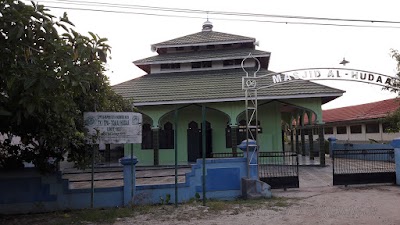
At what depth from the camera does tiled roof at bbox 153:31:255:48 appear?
2078 centimetres

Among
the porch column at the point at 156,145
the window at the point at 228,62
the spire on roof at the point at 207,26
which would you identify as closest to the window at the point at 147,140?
the porch column at the point at 156,145

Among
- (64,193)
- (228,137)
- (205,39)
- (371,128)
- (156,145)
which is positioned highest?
(205,39)

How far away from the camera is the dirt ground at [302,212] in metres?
7.20

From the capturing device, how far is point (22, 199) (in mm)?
8188

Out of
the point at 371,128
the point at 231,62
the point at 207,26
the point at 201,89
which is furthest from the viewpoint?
the point at 371,128

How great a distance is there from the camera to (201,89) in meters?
18.0

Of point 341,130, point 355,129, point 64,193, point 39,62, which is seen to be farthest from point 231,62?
point 341,130

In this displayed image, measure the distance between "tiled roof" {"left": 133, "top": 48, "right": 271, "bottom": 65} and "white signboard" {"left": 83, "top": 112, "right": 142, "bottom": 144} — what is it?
12450mm

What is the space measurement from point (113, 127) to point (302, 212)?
481cm

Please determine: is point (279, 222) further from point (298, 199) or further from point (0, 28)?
point (0, 28)

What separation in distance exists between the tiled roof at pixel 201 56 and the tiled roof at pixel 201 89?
84 centimetres

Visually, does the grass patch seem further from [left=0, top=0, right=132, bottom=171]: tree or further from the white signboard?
[left=0, top=0, right=132, bottom=171]: tree

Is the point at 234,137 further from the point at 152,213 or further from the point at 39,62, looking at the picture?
the point at 39,62

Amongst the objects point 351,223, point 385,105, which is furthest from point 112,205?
point 385,105
